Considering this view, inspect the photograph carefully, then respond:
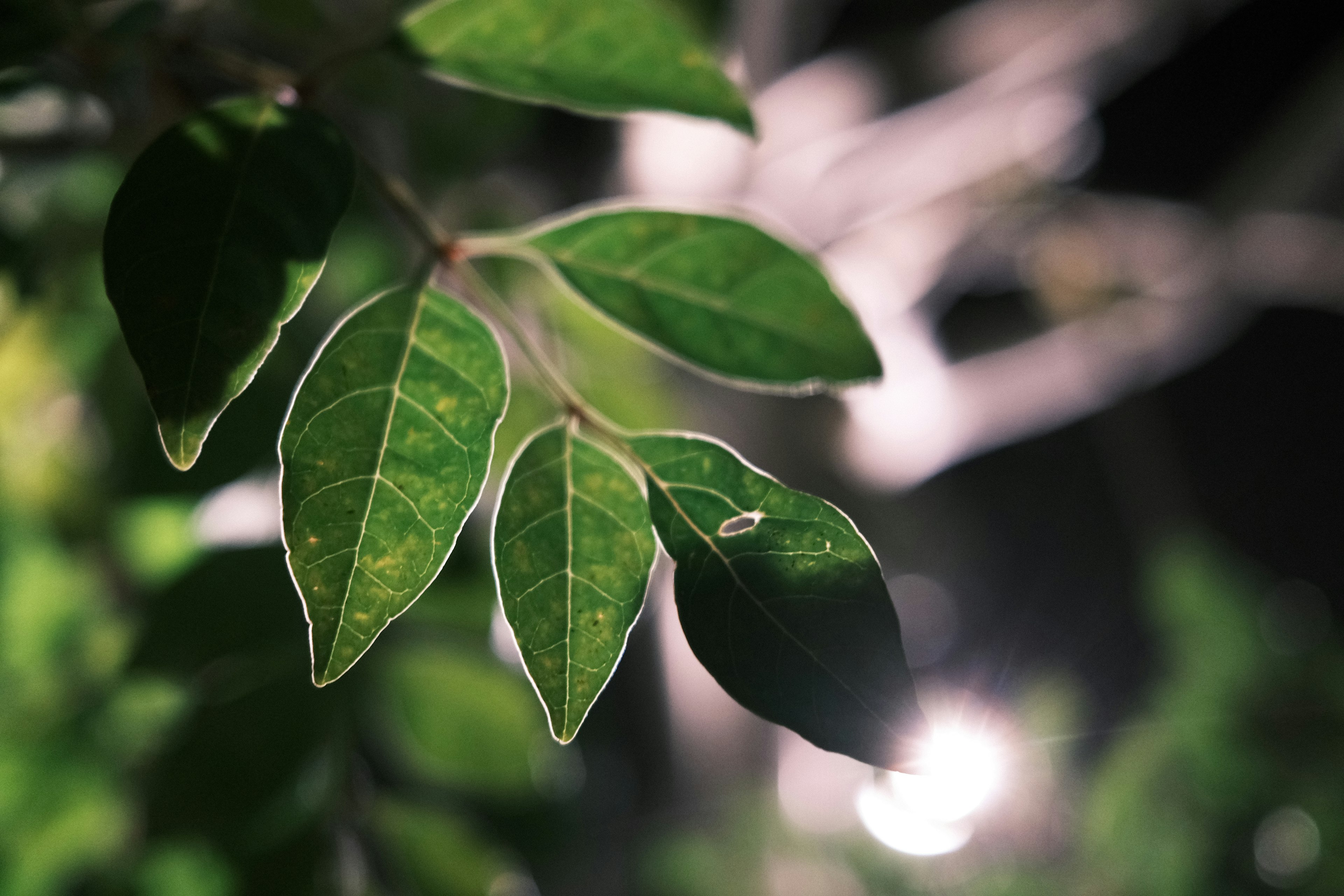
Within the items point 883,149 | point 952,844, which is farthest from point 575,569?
point 883,149

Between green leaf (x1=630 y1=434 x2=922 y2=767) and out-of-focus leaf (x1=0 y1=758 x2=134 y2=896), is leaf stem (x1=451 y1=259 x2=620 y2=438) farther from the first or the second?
out-of-focus leaf (x1=0 y1=758 x2=134 y2=896)

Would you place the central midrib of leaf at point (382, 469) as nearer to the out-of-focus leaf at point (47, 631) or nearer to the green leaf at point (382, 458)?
the green leaf at point (382, 458)

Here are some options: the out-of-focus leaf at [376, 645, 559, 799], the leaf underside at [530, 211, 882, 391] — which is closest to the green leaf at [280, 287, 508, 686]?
the leaf underside at [530, 211, 882, 391]

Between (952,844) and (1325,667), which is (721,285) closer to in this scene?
(952,844)

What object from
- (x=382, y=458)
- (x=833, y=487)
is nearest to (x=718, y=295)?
(x=382, y=458)

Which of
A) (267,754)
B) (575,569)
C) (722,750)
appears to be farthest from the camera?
(722,750)

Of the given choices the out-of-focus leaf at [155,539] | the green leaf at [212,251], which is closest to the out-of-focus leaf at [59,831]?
the out-of-focus leaf at [155,539]

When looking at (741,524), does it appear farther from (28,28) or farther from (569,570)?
(28,28)
